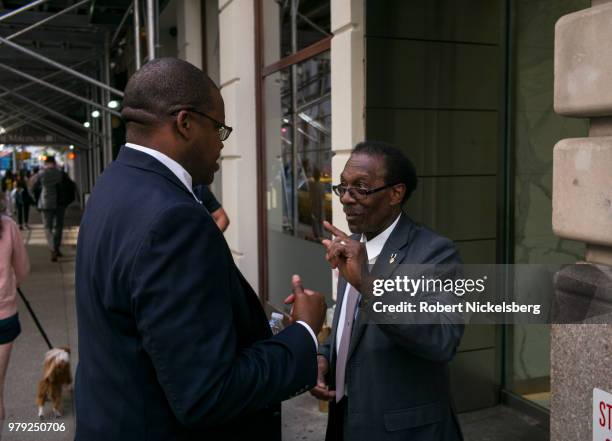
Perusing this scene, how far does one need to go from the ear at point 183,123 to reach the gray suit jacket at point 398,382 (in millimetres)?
968

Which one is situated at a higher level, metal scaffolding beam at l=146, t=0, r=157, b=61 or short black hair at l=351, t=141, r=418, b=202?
metal scaffolding beam at l=146, t=0, r=157, b=61

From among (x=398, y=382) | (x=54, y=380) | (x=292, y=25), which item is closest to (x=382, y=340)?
(x=398, y=382)

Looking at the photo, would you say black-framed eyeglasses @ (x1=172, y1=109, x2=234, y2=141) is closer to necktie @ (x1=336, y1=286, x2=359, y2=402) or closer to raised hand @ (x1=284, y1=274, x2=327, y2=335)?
raised hand @ (x1=284, y1=274, x2=327, y2=335)

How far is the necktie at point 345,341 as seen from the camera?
2504 millimetres

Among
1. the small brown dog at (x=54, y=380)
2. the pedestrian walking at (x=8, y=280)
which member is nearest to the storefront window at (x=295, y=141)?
the small brown dog at (x=54, y=380)

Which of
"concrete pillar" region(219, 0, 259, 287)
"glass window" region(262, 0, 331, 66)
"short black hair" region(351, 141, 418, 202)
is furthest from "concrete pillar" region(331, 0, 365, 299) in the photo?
"concrete pillar" region(219, 0, 259, 287)

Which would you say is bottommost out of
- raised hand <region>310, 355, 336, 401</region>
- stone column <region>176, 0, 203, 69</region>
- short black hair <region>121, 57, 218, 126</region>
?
raised hand <region>310, 355, 336, 401</region>

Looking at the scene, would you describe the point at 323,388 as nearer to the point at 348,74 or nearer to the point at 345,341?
the point at 345,341

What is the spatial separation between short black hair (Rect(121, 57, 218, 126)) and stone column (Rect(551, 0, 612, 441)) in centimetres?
157

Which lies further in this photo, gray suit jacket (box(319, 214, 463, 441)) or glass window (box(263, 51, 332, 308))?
glass window (box(263, 51, 332, 308))

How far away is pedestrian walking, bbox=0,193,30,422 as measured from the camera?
4.29 metres

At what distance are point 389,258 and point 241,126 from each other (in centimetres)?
524

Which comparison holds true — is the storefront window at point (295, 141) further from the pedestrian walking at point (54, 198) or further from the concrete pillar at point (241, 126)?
the pedestrian walking at point (54, 198)

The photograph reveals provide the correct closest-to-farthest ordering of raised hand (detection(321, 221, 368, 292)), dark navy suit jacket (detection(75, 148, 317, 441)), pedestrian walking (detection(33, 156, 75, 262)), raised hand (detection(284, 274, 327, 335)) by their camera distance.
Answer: dark navy suit jacket (detection(75, 148, 317, 441)), raised hand (detection(284, 274, 327, 335)), raised hand (detection(321, 221, 368, 292)), pedestrian walking (detection(33, 156, 75, 262))
